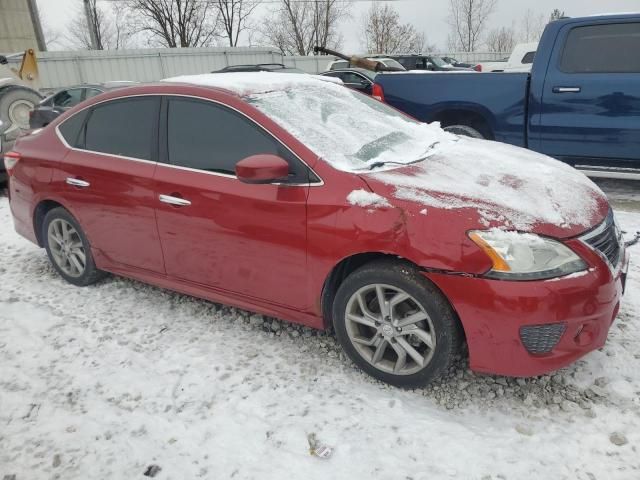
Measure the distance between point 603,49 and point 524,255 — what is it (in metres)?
4.34

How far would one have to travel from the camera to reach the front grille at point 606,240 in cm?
246

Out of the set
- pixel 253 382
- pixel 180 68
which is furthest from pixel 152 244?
pixel 180 68

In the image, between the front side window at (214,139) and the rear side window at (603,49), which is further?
the rear side window at (603,49)

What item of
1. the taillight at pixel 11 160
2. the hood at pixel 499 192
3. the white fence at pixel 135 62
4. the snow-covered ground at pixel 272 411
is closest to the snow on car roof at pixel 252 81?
the hood at pixel 499 192

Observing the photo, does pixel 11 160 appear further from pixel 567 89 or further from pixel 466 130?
pixel 567 89

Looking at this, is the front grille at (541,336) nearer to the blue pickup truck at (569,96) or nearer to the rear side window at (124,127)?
the rear side window at (124,127)

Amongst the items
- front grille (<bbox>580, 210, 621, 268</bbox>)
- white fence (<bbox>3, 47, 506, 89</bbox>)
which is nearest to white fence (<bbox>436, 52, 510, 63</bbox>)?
white fence (<bbox>3, 47, 506, 89</bbox>)

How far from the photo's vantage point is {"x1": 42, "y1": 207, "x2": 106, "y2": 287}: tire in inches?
155

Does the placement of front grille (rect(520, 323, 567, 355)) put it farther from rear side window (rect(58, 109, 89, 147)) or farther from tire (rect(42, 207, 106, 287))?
rear side window (rect(58, 109, 89, 147))

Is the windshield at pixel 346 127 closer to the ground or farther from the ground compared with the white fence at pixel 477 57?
farther from the ground

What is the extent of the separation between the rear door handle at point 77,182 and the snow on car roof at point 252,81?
96cm

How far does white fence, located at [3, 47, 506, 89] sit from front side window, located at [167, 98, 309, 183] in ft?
69.6

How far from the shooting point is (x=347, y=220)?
102 inches

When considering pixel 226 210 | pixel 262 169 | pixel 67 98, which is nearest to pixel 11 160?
pixel 226 210
